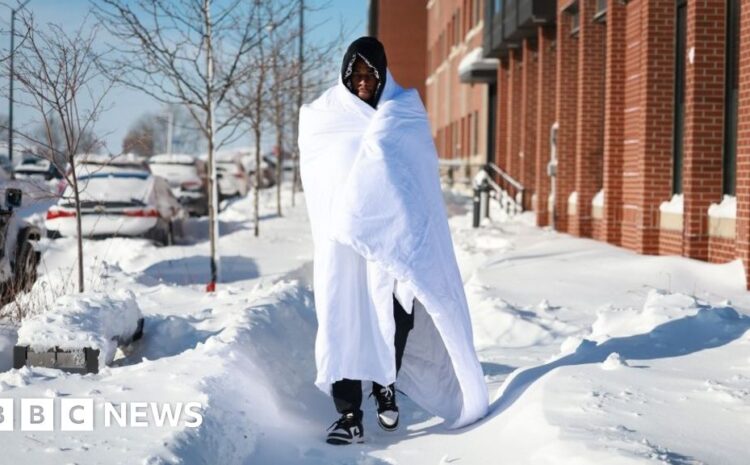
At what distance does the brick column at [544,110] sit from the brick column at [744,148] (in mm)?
11734

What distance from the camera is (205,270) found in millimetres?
16438

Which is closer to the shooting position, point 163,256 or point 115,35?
point 115,35

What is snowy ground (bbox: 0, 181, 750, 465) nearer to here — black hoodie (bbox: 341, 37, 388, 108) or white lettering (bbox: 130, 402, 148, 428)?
white lettering (bbox: 130, 402, 148, 428)

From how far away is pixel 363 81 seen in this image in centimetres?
661

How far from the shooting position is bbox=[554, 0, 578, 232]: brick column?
20844 millimetres

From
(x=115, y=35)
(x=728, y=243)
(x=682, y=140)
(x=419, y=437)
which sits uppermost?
(x=115, y=35)

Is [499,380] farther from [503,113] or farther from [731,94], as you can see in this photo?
[503,113]

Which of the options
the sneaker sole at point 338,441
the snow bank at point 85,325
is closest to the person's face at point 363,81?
the sneaker sole at point 338,441

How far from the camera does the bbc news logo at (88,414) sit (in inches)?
227

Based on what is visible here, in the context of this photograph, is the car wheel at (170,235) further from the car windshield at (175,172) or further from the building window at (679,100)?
the car windshield at (175,172)

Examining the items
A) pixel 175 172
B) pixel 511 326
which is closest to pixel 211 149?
pixel 511 326

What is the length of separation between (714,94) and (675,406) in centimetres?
785

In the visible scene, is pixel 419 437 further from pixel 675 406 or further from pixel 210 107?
pixel 210 107

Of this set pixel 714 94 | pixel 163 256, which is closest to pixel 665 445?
pixel 714 94
